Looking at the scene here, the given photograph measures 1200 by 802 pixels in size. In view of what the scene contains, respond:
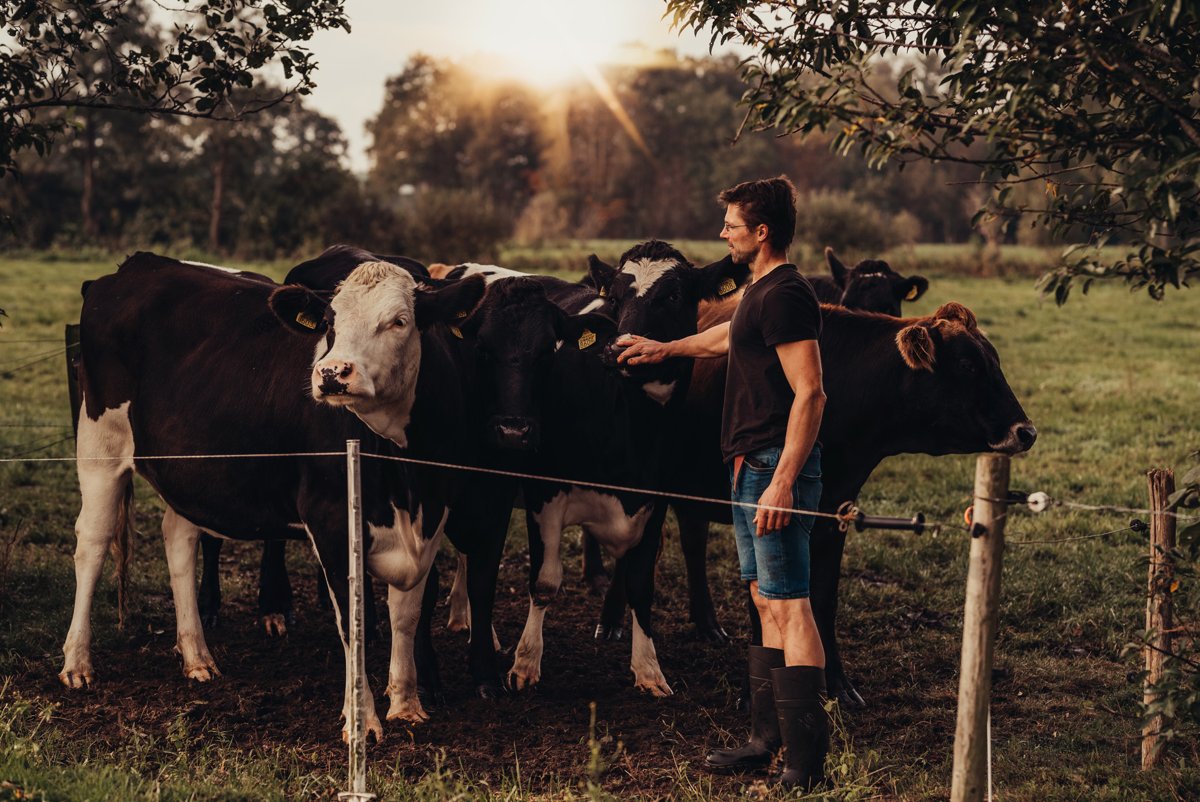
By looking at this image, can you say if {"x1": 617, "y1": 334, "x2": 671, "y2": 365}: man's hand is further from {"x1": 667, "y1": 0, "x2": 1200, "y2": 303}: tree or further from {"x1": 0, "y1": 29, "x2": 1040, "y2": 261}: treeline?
{"x1": 0, "y1": 29, "x2": 1040, "y2": 261}: treeline

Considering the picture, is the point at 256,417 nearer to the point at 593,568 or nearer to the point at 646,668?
the point at 646,668

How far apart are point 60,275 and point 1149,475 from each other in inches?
1002

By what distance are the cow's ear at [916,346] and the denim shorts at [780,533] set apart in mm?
1443

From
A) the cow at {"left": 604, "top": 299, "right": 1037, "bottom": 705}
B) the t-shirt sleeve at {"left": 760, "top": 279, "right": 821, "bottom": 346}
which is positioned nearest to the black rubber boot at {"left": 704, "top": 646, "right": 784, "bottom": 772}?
the cow at {"left": 604, "top": 299, "right": 1037, "bottom": 705}

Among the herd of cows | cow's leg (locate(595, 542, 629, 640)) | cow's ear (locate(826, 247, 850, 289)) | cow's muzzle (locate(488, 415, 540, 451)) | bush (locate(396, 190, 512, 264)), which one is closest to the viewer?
the herd of cows

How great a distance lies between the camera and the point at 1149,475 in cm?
553

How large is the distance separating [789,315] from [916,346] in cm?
177

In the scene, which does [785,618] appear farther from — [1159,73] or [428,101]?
[428,101]

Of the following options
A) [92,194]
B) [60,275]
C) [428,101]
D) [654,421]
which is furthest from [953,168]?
[654,421]

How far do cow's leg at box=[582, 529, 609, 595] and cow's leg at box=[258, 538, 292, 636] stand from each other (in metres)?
2.24

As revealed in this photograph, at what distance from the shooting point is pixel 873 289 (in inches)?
434

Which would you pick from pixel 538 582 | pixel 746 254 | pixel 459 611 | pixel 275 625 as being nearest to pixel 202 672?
pixel 275 625

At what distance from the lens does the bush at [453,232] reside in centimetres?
3372

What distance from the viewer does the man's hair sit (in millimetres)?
5043
